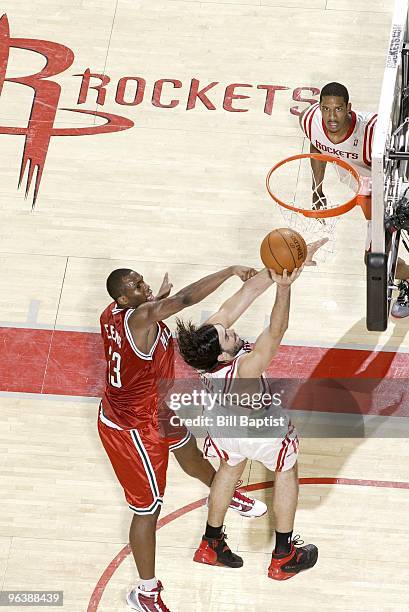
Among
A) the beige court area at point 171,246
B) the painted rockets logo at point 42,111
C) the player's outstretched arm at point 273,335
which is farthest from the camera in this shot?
the painted rockets logo at point 42,111

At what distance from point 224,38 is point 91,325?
3.17 metres

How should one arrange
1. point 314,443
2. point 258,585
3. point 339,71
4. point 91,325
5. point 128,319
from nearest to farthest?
point 128,319 → point 258,585 → point 314,443 → point 91,325 → point 339,71

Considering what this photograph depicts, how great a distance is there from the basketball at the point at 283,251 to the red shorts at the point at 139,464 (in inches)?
48.0

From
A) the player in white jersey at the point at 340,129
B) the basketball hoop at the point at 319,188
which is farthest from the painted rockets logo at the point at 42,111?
the player in white jersey at the point at 340,129

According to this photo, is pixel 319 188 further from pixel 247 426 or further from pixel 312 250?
pixel 247 426

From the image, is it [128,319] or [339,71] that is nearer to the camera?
[128,319]

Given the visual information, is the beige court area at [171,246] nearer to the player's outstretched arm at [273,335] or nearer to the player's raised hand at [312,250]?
the player's raised hand at [312,250]

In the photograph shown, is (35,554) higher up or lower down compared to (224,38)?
lower down

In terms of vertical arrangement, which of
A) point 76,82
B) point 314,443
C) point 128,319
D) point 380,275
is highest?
point 76,82

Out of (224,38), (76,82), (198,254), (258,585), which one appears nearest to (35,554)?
(258,585)

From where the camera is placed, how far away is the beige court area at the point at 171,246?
7.02 metres

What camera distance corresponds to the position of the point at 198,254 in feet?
28.4

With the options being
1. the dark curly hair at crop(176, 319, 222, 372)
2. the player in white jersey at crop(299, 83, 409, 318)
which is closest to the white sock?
the dark curly hair at crop(176, 319, 222, 372)

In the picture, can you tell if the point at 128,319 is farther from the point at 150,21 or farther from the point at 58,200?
the point at 150,21
